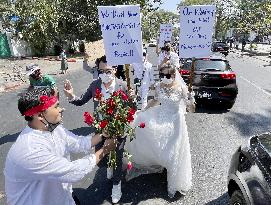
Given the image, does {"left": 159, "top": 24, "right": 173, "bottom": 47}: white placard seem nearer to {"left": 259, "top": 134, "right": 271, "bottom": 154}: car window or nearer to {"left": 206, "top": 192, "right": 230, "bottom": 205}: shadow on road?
{"left": 206, "top": 192, "right": 230, "bottom": 205}: shadow on road

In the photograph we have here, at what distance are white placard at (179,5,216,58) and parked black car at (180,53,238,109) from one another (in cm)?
381

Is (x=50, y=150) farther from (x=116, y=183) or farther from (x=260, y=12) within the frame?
(x=260, y=12)

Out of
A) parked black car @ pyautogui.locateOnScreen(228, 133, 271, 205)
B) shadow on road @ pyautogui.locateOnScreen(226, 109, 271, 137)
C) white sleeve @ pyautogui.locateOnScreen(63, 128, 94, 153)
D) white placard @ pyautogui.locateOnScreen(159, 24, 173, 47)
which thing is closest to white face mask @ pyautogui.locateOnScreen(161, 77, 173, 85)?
parked black car @ pyautogui.locateOnScreen(228, 133, 271, 205)

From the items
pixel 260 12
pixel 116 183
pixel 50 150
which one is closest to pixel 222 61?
pixel 116 183

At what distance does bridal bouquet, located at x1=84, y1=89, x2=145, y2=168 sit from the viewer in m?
3.95

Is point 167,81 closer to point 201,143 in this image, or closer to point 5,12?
point 201,143

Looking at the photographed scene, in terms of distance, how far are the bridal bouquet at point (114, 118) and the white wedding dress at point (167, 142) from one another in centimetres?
120

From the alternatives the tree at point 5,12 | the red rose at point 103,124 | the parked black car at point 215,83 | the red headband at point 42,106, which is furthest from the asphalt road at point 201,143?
the tree at point 5,12

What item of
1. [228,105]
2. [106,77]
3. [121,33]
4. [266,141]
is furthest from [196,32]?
[228,105]

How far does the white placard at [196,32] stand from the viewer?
6863 millimetres

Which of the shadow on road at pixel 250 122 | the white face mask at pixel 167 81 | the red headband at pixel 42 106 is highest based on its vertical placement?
the red headband at pixel 42 106

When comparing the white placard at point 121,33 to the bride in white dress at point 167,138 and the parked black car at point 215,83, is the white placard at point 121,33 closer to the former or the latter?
the bride in white dress at point 167,138

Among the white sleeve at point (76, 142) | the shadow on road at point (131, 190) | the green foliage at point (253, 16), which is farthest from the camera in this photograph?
the green foliage at point (253, 16)

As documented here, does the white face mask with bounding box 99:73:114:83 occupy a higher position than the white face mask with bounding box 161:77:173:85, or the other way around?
the white face mask with bounding box 99:73:114:83
